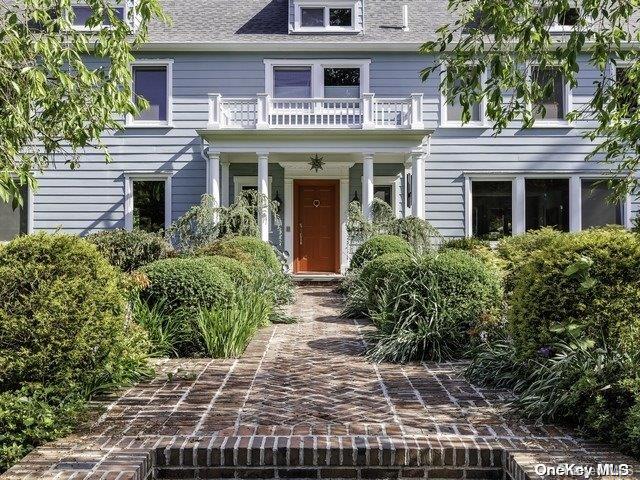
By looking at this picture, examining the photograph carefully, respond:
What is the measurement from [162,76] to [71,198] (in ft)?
13.2

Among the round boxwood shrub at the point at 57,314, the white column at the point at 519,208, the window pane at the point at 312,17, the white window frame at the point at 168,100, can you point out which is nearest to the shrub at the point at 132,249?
the white window frame at the point at 168,100

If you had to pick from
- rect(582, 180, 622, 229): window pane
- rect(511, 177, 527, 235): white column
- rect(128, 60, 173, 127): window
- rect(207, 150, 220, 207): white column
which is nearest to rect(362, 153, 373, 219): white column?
rect(207, 150, 220, 207): white column

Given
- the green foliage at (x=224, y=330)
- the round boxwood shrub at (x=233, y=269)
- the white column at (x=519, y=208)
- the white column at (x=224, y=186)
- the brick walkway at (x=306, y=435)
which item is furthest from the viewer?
the white column at (x=519, y=208)

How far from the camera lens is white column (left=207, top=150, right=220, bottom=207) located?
45.5 feet

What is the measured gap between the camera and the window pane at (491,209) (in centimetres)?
1541

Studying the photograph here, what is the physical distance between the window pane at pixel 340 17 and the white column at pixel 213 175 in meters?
5.13

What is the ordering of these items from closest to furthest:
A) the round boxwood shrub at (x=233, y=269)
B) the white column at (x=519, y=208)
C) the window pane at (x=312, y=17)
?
the round boxwood shrub at (x=233, y=269), the white column at (x=519, y=208), the window pane at (x=312, y=17)

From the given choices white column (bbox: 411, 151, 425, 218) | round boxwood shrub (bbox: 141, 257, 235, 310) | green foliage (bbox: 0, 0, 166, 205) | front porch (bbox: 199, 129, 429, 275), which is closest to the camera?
green foliage (bbox: 0, 0, 166, 205)

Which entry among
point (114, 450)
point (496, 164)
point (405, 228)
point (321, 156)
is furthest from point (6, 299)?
point (496, 164)

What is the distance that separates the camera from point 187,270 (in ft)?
22.1

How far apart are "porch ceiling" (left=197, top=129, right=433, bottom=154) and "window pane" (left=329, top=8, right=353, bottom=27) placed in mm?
3969

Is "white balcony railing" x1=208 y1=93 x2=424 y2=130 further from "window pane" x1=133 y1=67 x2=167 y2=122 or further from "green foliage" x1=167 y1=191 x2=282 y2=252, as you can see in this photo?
"window pane" x1=133 y1=67 x2=167 y2=122

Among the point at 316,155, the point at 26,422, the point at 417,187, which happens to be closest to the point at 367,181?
the point at 417,187

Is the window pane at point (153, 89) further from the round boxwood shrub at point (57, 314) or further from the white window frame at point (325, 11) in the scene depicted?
the round boxwood shrub at point (57, 314)
